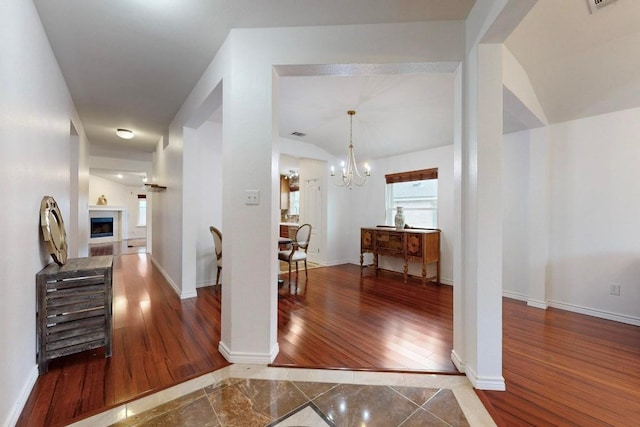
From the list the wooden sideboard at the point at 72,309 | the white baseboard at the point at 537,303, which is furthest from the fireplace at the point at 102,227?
the white baseboard at the point at 537,303

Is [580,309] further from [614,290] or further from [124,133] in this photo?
[124,133]

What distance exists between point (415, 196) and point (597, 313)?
108 inches

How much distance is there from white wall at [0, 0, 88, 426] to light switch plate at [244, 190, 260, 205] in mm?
1228

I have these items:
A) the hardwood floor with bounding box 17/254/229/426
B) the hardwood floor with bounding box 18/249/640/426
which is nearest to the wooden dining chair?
the hardwood floor with bounding box 18/249/640/426

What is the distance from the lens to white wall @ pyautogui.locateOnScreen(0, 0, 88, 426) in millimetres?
1298

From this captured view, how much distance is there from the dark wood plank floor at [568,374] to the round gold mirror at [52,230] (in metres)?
3.14

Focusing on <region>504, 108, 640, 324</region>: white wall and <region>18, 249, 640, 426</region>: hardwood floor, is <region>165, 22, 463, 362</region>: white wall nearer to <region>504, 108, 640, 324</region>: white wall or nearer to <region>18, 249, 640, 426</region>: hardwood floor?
<region>18, 249, 640, 426</region>: hardwood floor

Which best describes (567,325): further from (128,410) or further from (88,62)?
(88,62)

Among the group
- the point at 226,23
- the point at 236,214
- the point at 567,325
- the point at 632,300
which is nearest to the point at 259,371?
the point at 236,214

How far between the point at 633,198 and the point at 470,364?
2730mm

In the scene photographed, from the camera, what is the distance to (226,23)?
191cm

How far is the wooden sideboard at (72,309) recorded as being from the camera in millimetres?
1770

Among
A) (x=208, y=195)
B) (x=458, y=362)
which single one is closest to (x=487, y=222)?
(x=458, y=362)

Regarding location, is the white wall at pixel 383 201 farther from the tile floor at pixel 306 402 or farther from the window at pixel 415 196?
the tile floor at pixel 306 402
